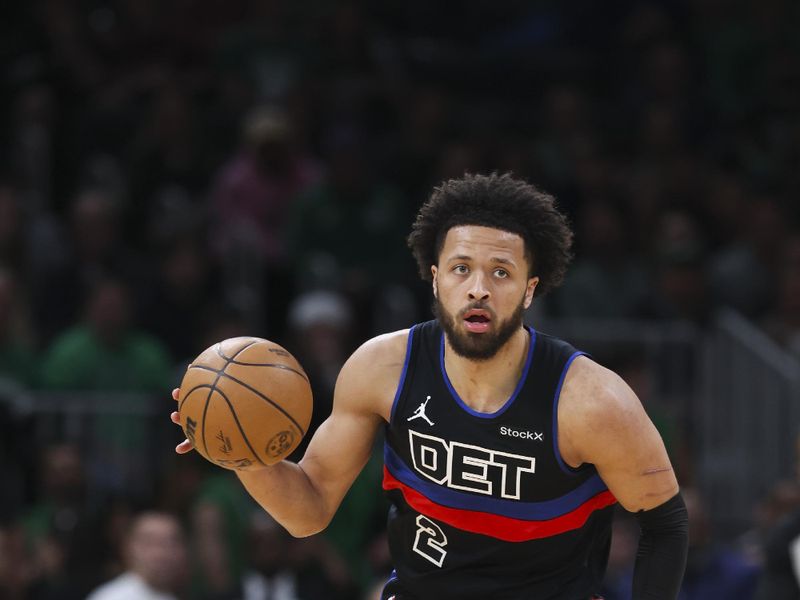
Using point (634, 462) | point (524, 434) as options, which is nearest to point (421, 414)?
point (524, 434)

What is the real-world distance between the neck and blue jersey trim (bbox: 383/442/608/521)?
0.29 m

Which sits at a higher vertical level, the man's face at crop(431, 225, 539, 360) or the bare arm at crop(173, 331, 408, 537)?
the man's face at crop(431, 225, 539, 360)

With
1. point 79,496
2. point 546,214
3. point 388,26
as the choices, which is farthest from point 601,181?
point 546,214

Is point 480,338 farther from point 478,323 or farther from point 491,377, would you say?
point 491,377

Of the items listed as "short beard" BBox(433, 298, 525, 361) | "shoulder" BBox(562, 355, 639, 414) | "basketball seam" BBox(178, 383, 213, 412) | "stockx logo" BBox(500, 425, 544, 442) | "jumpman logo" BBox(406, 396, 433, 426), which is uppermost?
"short beard" BBox(433, 298, 525, 361)

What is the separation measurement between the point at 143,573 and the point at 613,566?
2732mm

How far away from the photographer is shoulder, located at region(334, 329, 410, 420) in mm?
5145

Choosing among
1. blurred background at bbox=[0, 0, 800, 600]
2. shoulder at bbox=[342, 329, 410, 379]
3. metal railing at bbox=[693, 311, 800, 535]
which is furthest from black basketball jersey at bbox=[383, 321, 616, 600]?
metal railing at bbox=[693, 311, 800, 535]

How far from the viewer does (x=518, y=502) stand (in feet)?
16.3

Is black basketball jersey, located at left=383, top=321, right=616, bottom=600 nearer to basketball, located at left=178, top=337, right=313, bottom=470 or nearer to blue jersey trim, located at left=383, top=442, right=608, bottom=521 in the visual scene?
blue jersey trim, located at left=383, top=442, right=608, bottom=521

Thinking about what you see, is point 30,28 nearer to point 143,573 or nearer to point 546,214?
point 143,573

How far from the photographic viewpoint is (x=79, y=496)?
922cm

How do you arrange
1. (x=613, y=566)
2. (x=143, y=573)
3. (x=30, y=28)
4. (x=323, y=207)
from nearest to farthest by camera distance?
1. (x=143, y=573)
2. (x=613, y=566)
3. (x=323, y=207)
4. (x=30, y=28)

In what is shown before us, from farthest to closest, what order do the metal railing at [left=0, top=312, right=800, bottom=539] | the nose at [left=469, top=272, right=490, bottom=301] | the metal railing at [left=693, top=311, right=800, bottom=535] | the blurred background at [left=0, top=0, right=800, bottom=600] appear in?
the metal railing at [left=693, top=311, right=800, bottom=535] → the metal railing at [left=0, top=312, right=800, bottom=539] → the blurred background at [left=0, top=0, right=800, bottom=600] → the nose at [left=469, top=272, right=490, bottom=301]
